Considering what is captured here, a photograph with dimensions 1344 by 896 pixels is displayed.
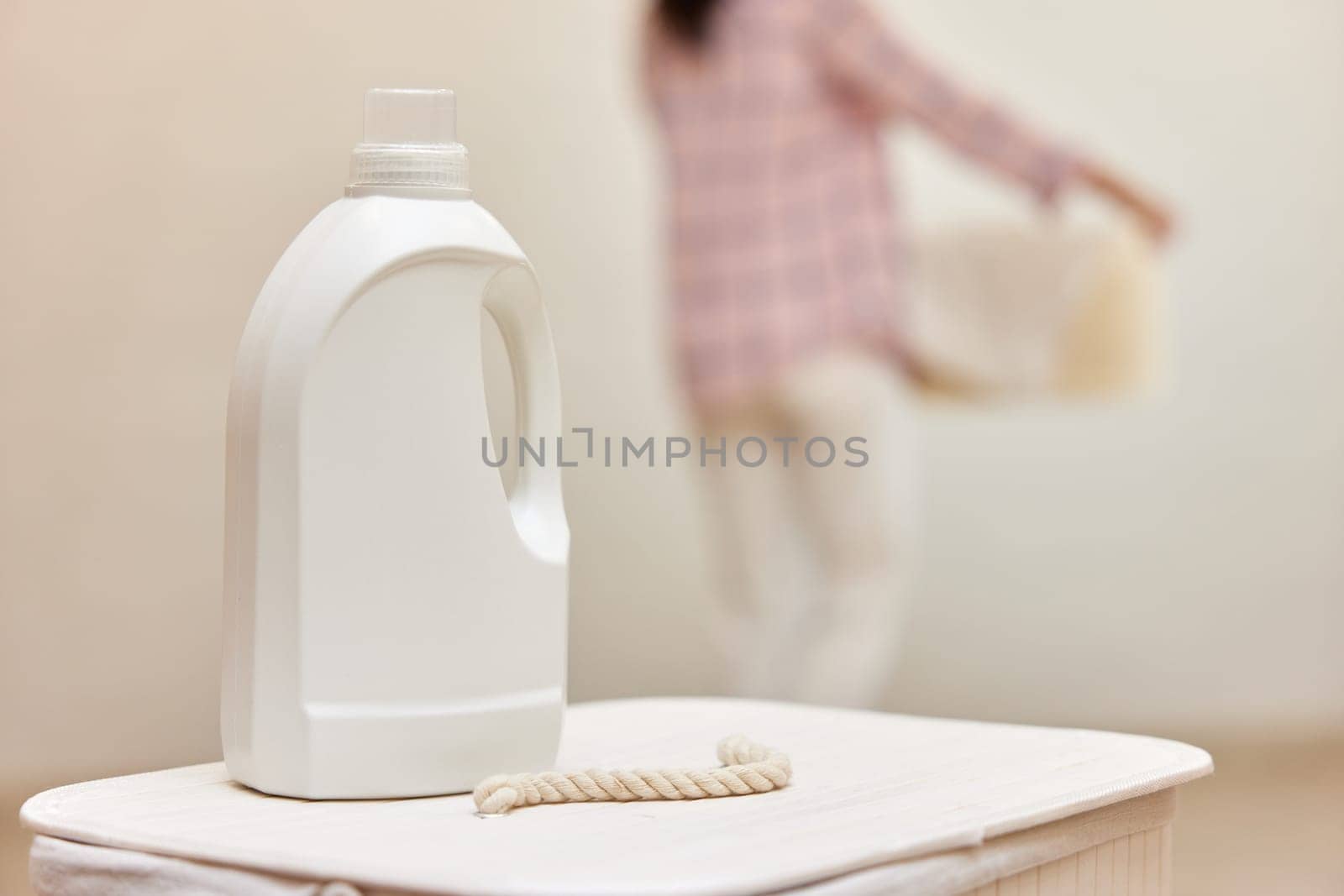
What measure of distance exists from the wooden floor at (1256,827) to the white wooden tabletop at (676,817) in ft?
4.05

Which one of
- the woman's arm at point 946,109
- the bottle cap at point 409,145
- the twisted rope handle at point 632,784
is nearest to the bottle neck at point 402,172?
the bottle cap at point 409,145

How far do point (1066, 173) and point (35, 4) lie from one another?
1.47 metres

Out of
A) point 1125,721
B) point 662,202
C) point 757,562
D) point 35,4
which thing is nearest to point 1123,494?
point 1125,721

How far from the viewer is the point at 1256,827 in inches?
88.3

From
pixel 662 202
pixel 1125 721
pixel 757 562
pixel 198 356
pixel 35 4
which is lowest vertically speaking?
pixel 1125 721

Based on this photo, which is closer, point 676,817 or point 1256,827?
point 676,817

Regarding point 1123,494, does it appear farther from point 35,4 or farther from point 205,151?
point 35,4

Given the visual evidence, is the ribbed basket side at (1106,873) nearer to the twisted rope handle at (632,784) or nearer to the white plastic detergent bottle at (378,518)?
the twisted rope handle at (632,784)

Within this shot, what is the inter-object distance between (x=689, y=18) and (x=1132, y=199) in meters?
0.76

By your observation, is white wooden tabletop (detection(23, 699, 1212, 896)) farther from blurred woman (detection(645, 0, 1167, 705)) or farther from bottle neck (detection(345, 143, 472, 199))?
blurred woman (detection(645, 0, 1167, 705))

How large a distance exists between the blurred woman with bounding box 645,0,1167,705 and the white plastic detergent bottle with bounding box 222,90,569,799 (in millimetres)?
1372

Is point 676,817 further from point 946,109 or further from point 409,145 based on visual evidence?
point 946,109

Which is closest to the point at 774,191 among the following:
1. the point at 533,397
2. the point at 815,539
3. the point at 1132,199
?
the point at 815,539

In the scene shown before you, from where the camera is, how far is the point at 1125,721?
8.05 feet
